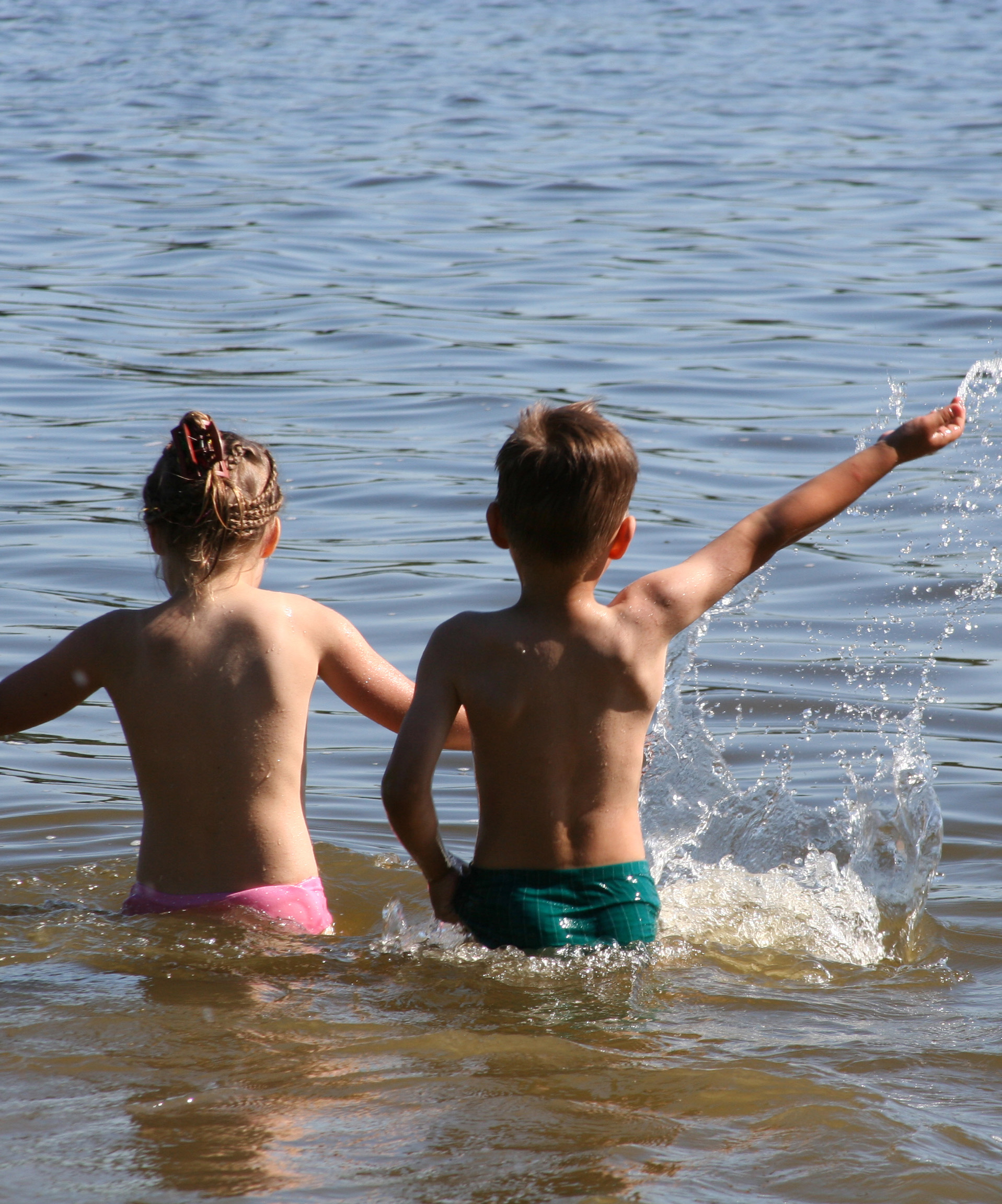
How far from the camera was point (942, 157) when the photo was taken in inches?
706

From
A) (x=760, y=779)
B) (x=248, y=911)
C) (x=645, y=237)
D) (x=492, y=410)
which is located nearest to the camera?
(x=248, y=911)

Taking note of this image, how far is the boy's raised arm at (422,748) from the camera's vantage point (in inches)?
129

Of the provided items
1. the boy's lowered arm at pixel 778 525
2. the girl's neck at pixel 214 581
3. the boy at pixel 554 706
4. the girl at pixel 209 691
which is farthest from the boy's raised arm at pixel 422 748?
the girl's neck at pixel 214 581

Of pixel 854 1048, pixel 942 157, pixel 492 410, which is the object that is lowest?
pixel 854 1048

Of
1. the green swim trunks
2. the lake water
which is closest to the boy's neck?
the green swim trunks

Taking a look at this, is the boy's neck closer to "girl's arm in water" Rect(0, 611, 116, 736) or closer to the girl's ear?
the girl's ear

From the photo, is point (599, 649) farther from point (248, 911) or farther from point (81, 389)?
point (81, 389)

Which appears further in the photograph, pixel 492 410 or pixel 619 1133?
pixel 492 410

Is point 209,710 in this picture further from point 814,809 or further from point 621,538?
point 814,809

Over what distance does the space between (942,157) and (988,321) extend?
7.77m

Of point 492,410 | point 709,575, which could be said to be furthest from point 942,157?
point 709,575

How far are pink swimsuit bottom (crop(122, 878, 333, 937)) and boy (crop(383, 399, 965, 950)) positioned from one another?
348mm

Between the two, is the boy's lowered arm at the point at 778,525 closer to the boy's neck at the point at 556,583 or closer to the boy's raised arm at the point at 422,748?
the boy's neck at the point at 556,583

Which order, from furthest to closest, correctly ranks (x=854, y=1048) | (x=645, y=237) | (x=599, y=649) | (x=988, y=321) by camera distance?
(x=645, y=237), (x=988, y=321), (x=599, y=649), (x=854, y=1048)
